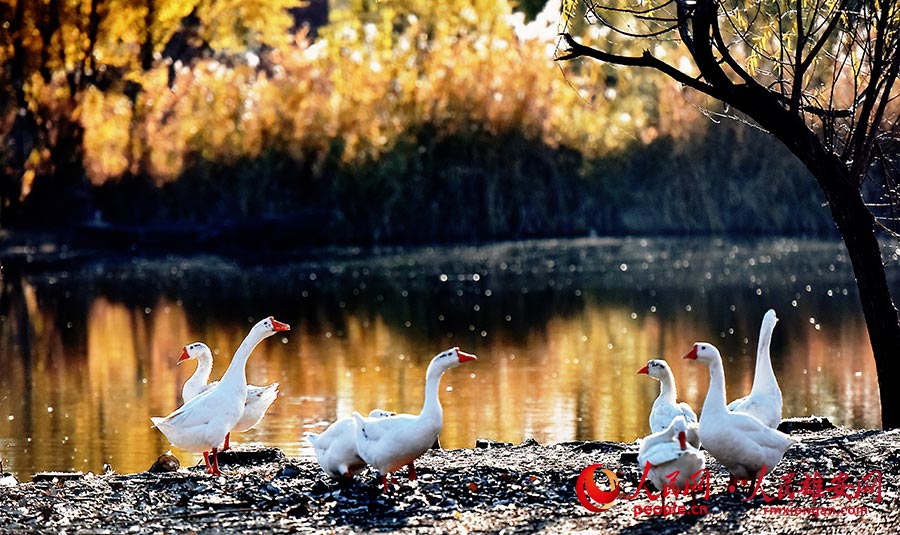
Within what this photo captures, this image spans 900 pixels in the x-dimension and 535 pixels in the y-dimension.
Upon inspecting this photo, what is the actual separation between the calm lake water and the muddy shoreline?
8.97ft

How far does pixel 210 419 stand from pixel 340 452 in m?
1.24

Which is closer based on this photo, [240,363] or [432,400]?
[432,400]

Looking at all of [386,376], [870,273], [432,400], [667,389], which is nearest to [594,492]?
[432,400]

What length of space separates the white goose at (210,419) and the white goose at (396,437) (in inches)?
52.4

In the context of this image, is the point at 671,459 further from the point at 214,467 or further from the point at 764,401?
the point at 214,467

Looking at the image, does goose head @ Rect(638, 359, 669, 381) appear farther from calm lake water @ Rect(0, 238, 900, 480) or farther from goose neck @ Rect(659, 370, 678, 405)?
calm lake water @ Rect(0, 238, 900, 480)

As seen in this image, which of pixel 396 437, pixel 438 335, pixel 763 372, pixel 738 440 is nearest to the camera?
pixel 738 440

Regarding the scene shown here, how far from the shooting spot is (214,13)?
41781mm

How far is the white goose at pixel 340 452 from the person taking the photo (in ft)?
28.9

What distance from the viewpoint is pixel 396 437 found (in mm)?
8500

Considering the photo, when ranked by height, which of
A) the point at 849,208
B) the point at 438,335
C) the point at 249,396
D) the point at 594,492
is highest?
the point at 849,208

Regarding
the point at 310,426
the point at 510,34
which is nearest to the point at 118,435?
the point at 310,426

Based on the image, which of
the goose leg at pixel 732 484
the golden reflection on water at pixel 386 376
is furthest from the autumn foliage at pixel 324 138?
the goose leg at pixel 732 484

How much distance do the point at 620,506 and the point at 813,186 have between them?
29661 millimetres
